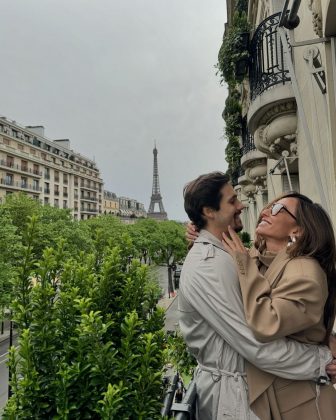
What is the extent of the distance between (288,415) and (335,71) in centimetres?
349

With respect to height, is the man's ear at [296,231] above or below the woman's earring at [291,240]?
above

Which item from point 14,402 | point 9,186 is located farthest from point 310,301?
point 9,186

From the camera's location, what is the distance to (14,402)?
4.84ft

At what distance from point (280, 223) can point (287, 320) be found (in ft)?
1.95

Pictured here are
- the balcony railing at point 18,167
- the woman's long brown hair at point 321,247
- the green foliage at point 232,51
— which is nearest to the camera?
the woman's long brown hair at point 321,247

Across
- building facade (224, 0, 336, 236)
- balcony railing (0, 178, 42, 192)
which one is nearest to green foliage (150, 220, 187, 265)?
balcony railing (0, 178, 42, 192)

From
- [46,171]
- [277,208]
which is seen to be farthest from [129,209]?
[277,208]

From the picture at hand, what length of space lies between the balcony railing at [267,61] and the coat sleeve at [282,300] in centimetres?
494

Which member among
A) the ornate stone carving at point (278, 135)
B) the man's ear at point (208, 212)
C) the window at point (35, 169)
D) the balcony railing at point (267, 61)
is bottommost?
the man's ear at point (208, 212)

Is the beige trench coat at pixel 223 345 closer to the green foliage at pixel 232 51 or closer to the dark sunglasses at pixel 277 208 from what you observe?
the dark sunglasses at pixel 277 208

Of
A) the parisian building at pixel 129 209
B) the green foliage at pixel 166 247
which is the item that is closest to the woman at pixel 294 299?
the green foliage at pixel 166 247

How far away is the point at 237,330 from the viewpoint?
4.60ft

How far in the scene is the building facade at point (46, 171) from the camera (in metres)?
53.7

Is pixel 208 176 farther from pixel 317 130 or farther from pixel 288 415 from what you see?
pixel 317 130
